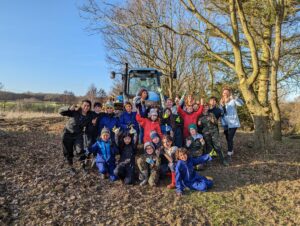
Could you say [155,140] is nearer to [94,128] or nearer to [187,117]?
[187,117]

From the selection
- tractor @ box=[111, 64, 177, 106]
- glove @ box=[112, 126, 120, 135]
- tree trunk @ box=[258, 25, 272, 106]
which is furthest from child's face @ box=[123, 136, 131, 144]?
tree trunk @ box=[258, 25, 272, 106]

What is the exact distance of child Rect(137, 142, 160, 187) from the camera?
5.87 m

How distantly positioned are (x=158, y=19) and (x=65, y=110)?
36.7ft

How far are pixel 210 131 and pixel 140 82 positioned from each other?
494 centimetres

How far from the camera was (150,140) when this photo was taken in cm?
651

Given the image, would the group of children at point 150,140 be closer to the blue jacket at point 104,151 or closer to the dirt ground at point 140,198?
the blue jacket at point 104,151

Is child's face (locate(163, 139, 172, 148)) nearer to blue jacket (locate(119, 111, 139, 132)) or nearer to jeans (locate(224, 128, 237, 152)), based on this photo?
blue jacket (locate(119, 111, 139, 132))

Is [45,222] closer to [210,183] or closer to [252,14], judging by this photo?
[210,183]

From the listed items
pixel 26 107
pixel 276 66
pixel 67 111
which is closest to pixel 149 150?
pixel 67 111

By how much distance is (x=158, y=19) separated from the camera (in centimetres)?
1581

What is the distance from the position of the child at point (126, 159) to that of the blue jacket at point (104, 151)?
203 millimetres

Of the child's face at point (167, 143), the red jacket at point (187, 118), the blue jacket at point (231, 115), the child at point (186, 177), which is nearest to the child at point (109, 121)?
the child's face at point (167, 143)

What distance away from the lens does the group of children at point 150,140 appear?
233 inches

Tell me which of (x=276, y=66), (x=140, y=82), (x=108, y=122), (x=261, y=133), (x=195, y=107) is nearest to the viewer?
(x=108, y=122)
